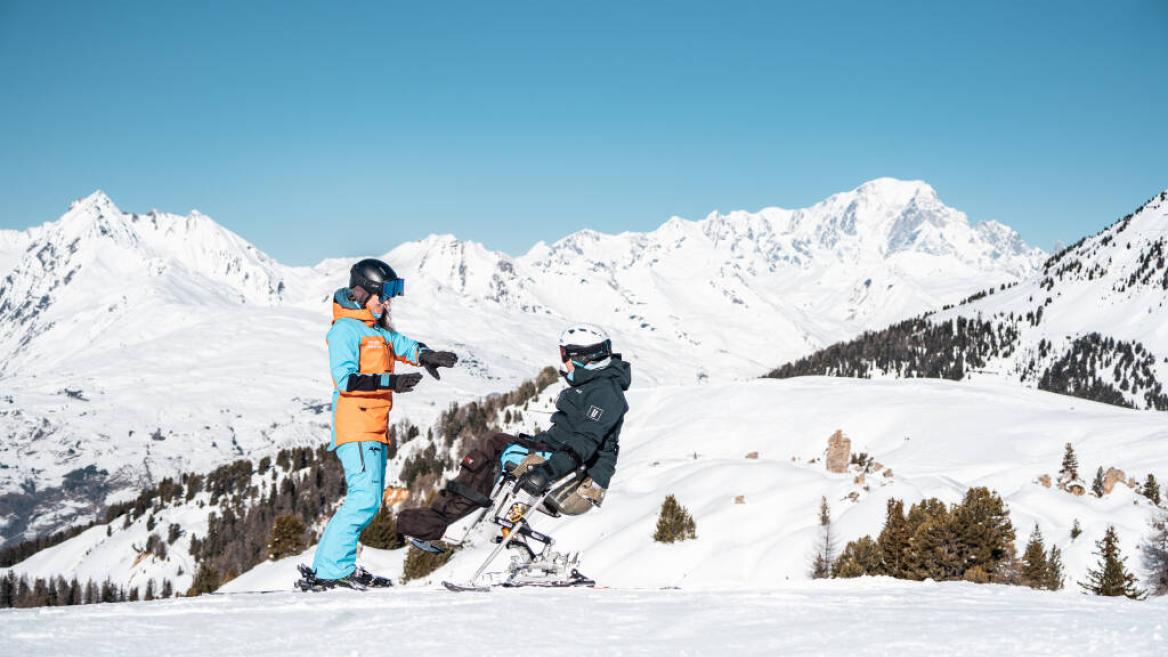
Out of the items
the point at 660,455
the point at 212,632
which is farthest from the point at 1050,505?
the point at 660,455

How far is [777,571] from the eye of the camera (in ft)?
110

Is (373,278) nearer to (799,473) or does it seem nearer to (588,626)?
(588,626)

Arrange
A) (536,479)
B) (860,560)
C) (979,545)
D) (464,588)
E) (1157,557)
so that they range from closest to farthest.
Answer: (536,479) → (464,588) → (979,545) → (860,560) → (1157,557)

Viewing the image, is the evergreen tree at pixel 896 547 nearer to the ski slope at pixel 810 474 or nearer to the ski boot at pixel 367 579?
the ski slope at pixel 810 474

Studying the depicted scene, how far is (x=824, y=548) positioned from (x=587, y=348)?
27023mm

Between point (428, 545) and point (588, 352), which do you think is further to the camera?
point (588, 352)

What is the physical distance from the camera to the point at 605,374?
9945 mm

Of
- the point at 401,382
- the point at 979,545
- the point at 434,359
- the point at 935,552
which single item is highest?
the point at 434,359

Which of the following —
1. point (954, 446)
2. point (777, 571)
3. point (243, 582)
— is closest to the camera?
point (777, 571)

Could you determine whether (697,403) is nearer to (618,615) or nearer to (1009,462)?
(1009,462)

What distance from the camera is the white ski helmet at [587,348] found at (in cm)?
1009

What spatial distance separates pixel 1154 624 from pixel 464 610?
561 cm

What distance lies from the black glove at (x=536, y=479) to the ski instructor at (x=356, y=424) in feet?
5.53

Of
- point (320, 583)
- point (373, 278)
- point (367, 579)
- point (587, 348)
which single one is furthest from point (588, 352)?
point (320, 583)
